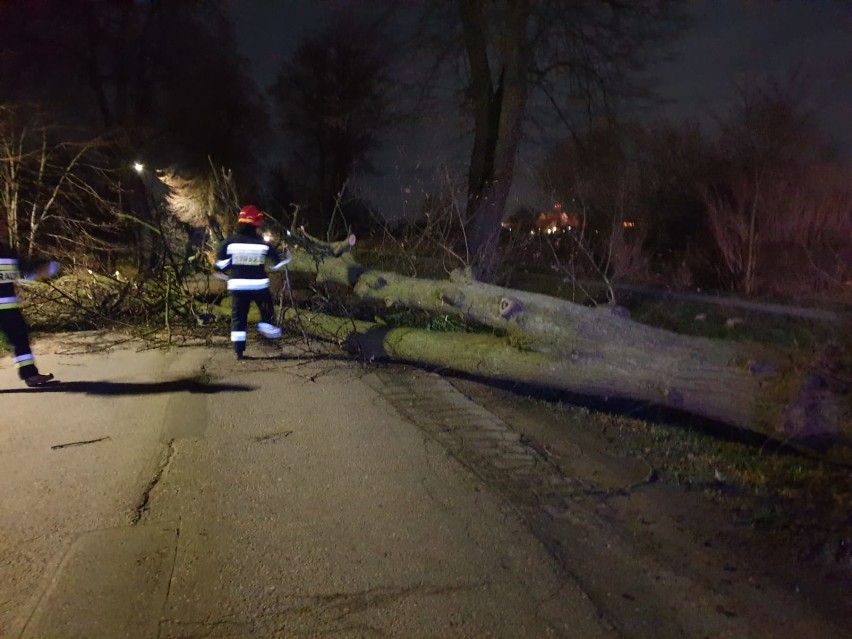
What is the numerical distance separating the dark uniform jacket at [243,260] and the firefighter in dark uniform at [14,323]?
5.84ft

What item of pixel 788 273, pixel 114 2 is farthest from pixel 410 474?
pixel 114 2

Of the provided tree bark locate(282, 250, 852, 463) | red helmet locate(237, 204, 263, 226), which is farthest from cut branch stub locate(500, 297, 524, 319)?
red helmet locate(237, 204, 263, 226)

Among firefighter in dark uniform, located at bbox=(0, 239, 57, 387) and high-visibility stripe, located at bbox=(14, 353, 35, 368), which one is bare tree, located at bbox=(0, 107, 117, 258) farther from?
high-visibility stripe, located at bbox=(14, 353, 35, 368)

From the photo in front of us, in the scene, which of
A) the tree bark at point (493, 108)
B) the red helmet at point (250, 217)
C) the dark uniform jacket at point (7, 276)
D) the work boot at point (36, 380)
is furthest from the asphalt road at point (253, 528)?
the tree bark at point (493, 108)

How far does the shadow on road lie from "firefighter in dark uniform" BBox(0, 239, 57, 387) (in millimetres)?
125

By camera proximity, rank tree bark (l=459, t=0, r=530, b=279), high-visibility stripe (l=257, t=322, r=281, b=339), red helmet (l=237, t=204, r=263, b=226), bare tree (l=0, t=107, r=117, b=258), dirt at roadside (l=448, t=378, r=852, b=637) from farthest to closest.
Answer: tree bark (l=459, t=0, r=530, b=279) < bare tree (l=0, t=107, r=117, b=258) < high-visibility stripe (l=257, t=322, r=281, b=339) < red helmet (l=237, t=204, r=263, b=226) < dirt at roadside (l=448, t=378, r=852, b=637)

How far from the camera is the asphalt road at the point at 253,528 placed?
2711mm

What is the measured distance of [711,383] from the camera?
4.44m

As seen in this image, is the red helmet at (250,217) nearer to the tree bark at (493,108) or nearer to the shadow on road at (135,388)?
the shadow on road at (135,388)

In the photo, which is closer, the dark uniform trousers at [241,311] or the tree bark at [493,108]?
the dark uniform trousers at [241,311]

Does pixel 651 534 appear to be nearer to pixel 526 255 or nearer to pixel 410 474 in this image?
pixel 410 474

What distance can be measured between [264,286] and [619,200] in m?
13.3

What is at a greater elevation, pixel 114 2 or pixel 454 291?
pixel 114 2

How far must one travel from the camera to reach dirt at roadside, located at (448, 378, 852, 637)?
291cm
